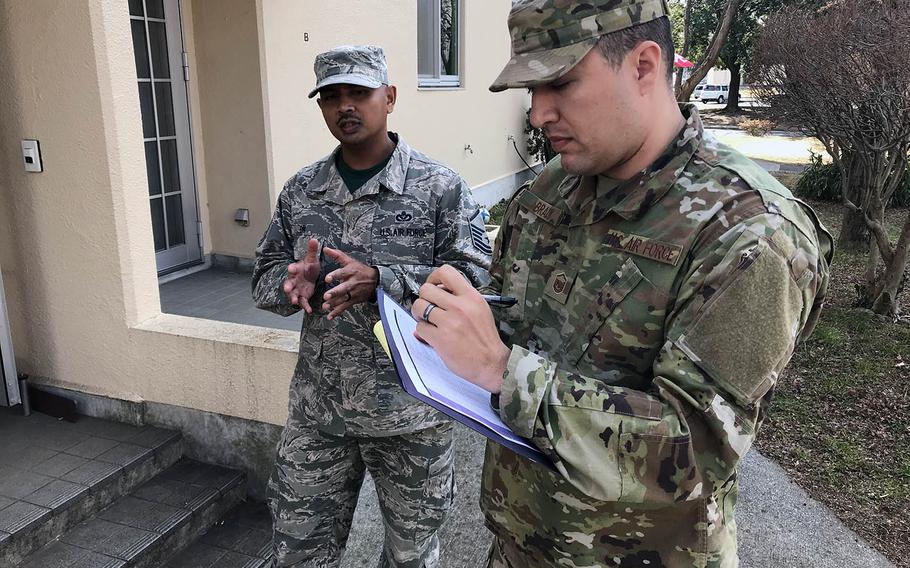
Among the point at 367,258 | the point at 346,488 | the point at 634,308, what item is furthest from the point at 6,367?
the point at 634,308

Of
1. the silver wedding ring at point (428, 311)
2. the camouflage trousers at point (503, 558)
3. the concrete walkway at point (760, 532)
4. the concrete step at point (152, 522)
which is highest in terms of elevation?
the silver wedding ring at point (428, 311)

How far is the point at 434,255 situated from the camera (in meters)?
2.31

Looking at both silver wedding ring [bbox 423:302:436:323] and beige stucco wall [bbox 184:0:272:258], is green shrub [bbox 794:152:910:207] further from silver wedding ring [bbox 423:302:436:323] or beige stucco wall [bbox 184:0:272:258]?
silver wedding ring [bbox 423:302:436:323]

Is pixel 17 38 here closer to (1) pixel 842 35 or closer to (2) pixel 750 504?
(2) pixel 750 504

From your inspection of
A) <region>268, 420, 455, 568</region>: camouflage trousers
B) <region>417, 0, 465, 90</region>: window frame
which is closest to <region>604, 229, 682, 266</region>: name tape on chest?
<region>268, 420, 455, 568</region>: camouflage trousers

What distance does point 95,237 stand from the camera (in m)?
3.20

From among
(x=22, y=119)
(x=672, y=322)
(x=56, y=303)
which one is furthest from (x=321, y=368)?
(x=22, y=119)

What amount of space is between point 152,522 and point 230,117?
3212mm

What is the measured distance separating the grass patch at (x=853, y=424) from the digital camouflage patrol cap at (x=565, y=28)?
298 centimetres

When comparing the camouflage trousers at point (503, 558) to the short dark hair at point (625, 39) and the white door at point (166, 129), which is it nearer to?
the short dark hair at point (625, 39)

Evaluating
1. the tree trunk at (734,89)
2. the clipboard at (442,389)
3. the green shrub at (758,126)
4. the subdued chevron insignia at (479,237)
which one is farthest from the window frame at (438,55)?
the tree trunk at (734,89)

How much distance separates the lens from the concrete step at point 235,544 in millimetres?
2898

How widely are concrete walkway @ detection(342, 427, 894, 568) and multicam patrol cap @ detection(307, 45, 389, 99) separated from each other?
1.97 metres

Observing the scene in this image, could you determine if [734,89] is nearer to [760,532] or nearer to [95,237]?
[760,532]
